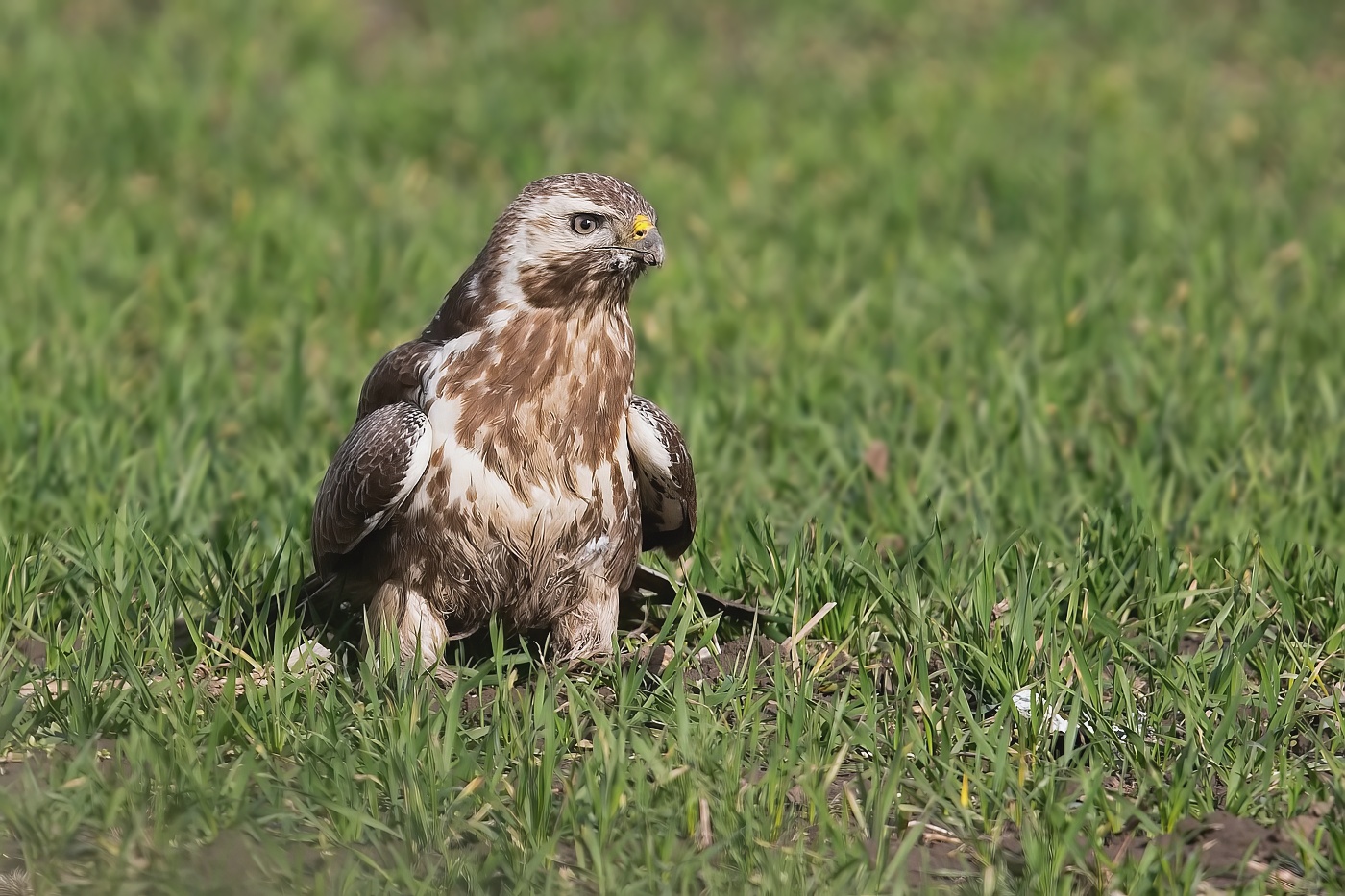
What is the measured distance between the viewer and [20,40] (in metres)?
10.6

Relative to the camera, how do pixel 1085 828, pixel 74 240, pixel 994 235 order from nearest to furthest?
1. pixel 1085 828
2. pixel 74 240
3. pixel 994 235

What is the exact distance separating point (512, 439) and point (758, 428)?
219 cm

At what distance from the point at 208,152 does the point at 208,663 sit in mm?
5392

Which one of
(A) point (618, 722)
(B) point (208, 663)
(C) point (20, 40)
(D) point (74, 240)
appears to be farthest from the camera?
(C) point (20, 40)

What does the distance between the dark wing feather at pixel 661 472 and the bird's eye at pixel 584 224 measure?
489 millimetres

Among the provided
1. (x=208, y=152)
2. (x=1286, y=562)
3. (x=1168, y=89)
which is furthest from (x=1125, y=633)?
(x=1168, y=89)

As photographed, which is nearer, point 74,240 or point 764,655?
point 764,655

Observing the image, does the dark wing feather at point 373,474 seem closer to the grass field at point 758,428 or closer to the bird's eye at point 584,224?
the grass field at point 758,428

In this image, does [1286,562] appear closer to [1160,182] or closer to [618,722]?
[618,722]

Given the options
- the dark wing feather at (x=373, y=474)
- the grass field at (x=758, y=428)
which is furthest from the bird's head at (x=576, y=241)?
the grass field at (x=758, y=428)

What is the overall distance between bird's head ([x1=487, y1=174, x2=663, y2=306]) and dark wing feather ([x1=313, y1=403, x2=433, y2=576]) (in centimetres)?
42

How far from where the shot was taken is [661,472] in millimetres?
4469

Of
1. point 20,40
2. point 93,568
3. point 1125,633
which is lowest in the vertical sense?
point 1125,633

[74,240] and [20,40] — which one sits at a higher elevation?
[20,40]
